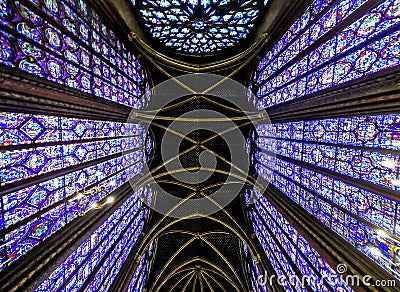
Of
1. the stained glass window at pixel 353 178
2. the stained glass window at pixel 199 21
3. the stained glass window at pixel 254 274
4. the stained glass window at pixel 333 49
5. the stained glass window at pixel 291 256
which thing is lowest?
the stained glass window at pixel 254 274

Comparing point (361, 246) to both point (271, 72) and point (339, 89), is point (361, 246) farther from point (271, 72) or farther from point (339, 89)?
point (271, 72)

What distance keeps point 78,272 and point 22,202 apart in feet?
10.3

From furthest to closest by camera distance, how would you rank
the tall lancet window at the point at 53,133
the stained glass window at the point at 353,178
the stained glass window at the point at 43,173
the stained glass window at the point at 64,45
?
the stained glass window at the point at 353,178, the stained glass window at the point at 43,173, the tall lancet window at the point at 53,133, the stained glass window at the point at 64,45

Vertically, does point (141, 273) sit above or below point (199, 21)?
below

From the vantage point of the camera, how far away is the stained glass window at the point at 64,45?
493 centimetres

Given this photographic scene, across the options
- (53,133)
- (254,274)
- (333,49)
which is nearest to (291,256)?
(254,274)

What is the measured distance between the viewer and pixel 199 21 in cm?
1129

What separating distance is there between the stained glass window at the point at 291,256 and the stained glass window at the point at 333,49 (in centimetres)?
496

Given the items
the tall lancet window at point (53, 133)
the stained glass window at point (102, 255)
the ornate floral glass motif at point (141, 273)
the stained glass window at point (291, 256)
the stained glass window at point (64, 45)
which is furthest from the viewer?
the ornate floral glass motif at point (141, 273)

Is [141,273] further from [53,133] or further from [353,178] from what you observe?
[353,178]

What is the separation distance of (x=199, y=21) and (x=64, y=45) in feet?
21.8

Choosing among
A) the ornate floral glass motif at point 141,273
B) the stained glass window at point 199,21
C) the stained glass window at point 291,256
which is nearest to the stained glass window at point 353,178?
the stained glass window at point 291,256

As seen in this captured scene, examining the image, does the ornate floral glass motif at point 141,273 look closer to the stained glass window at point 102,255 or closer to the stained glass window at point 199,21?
the stained glass window at point 102,255

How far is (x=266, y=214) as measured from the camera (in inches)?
475
